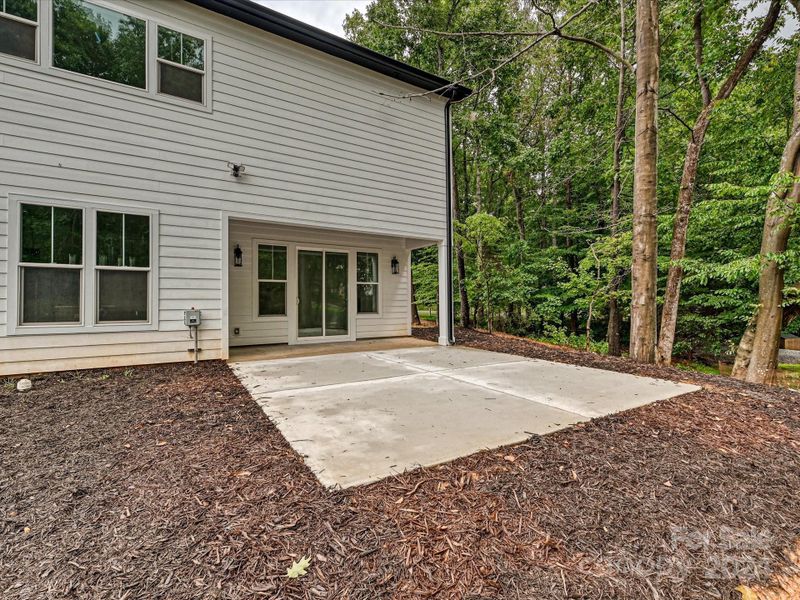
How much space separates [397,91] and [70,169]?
5.22 m

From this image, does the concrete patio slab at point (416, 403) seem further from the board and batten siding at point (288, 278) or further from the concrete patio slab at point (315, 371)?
the board and batten siding at point (288, 278)

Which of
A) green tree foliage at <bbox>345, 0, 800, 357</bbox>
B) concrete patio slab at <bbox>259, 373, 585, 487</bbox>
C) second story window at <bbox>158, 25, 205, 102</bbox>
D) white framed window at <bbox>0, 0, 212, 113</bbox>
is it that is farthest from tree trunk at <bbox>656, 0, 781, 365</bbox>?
second story window at <bbox>158, 25, 205, 102</bbox>

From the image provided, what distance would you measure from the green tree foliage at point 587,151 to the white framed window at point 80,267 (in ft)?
19.3

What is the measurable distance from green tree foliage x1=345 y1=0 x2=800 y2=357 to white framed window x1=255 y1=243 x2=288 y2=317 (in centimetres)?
474

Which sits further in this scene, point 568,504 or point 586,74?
point 586,74

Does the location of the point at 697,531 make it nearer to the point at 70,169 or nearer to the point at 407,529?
the point at 407,529

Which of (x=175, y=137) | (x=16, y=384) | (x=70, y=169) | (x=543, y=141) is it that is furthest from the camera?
(x=543, y=141)

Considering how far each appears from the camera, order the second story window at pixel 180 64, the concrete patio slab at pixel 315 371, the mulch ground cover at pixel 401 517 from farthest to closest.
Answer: the second story window at pixel 180 64, the concrete patio slab at pixel 315 371, the mulch ground cover at pixel 401 517

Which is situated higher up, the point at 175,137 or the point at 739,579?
the point at 175,137

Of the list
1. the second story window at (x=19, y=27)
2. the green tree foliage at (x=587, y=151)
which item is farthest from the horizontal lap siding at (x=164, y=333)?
the green tree foliage at (x=587, y=151)

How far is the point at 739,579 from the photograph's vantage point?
4.56 feet

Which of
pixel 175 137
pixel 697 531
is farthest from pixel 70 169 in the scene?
pixel 697 531

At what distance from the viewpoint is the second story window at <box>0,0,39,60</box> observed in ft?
13.7

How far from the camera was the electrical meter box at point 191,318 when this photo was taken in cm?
501
